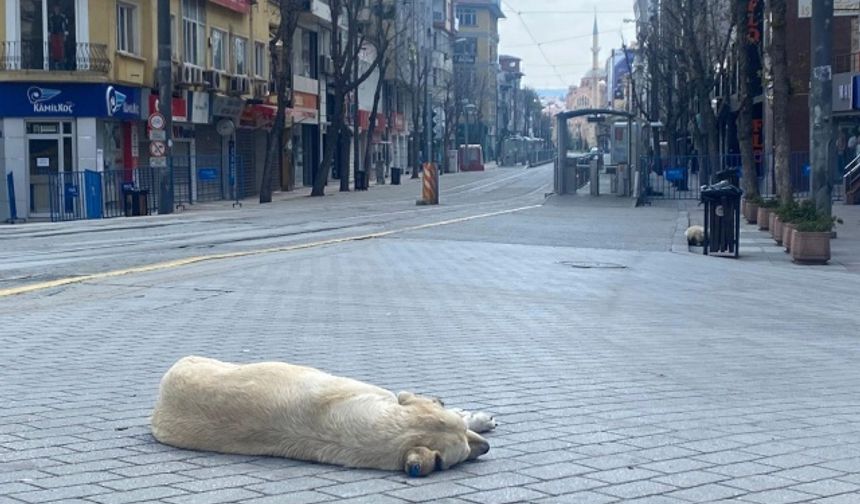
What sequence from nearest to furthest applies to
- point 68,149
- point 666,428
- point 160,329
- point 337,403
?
point 337,403, point 666,428, point 160,329, point 68,149

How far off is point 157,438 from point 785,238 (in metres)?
18.2

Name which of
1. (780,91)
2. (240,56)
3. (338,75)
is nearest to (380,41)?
(338,75)

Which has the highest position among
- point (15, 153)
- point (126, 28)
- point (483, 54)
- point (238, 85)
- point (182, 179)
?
point (483, 54)

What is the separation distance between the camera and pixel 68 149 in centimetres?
3912

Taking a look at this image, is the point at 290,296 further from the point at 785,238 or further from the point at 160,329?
the point at 785,238

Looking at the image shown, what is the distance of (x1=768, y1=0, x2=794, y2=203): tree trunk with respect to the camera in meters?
25.9

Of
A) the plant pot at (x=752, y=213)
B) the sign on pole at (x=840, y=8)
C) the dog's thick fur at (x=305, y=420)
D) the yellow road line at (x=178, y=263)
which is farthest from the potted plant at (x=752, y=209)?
the dog's thick fur at (x=305, y=420)

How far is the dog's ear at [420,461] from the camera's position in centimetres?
545

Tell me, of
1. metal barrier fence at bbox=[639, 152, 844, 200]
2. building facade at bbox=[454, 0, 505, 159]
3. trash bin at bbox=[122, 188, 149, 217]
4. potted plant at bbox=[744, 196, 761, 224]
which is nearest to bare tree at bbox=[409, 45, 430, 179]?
metal barrier fence at bbox=[639, 152, 844, 200]

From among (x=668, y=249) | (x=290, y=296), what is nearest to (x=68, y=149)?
(x=668, y=249)

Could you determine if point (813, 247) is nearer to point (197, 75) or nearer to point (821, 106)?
point (821, 106)

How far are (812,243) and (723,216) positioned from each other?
199cm

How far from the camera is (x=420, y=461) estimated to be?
5445 millimetres

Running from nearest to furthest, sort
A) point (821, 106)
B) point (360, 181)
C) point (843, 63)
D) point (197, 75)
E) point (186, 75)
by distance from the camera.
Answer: point (821, 106) < point (186, 75) < point (197, 75) < point (843, 63) < point (360, 181)
